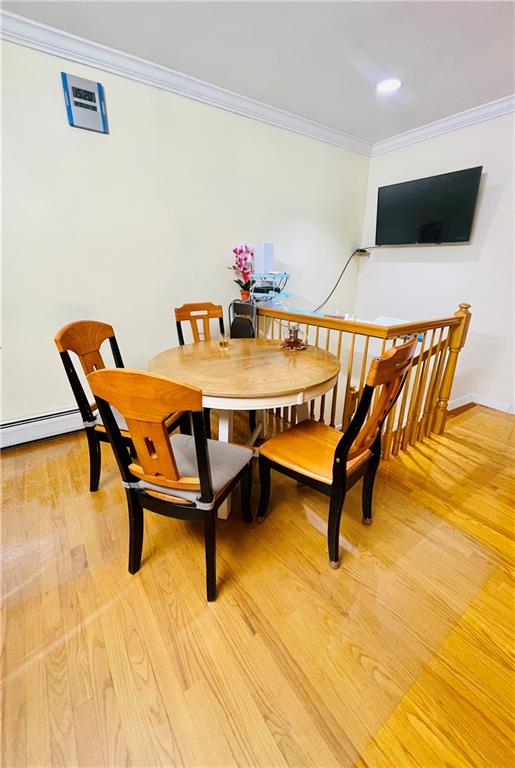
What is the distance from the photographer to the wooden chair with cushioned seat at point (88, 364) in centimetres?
155

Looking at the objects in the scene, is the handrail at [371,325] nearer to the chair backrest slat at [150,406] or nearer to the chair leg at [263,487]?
the chair leg at [263,487]

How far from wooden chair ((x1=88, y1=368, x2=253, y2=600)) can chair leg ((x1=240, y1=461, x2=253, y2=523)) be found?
6 centimetres

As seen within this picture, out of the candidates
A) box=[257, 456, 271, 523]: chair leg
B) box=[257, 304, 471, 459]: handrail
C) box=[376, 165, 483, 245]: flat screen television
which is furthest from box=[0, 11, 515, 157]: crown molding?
box=[257, 456, 271, 523]: chair leg

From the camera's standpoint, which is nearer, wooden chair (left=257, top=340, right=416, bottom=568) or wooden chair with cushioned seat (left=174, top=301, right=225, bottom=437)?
wooden chair (left=257, top=340, right=416, bottom=568)

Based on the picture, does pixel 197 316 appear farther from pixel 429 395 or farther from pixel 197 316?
pixel 429 395

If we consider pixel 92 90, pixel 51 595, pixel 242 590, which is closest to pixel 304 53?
pixel 92 90

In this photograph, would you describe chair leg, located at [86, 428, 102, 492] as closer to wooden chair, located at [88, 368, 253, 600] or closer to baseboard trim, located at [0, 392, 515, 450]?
wooden chair, located at [88, 368, 253, 600]

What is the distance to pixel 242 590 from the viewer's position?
4.23 feet

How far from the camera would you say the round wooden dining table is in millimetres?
1312

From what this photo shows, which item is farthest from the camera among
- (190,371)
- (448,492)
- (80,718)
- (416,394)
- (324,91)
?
(324,91)

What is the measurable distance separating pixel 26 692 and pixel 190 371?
4.11 feet

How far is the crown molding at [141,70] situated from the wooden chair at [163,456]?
2.46 metres

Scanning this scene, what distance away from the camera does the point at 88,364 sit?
1.76m

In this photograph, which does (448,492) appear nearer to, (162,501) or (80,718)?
(162,501)
